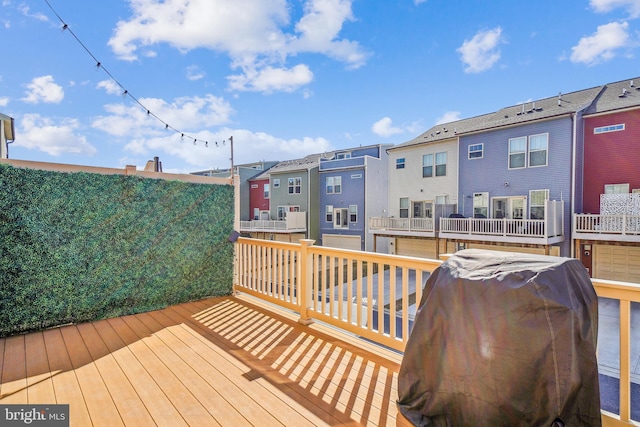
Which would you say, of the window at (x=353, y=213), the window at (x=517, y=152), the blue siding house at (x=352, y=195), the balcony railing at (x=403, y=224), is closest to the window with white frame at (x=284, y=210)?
the blue siding house at (x=352, y=195)

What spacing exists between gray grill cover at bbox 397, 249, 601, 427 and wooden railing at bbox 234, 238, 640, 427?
0.42 metres

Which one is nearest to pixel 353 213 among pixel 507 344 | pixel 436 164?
pixel 436 164

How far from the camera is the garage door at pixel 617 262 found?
32.9 ft

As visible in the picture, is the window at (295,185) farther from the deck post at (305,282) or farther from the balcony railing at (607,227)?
the deck post at (305,282)

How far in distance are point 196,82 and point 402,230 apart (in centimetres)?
1039

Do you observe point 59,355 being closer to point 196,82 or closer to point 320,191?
point 196,82

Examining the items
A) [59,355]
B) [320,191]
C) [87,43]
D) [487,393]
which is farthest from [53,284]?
[320,191]

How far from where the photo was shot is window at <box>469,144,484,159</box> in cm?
1298

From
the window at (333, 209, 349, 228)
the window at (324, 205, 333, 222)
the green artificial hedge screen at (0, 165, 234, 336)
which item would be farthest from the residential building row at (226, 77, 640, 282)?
the green artificial hedge screen at (0, 165, 234, 336)

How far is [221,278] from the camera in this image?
4.66 m

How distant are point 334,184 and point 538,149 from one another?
10.8 meters

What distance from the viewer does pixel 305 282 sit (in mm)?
3465

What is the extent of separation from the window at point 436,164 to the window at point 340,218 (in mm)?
5764

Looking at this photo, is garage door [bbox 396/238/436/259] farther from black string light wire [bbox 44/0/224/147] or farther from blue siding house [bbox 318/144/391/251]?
black string light wire [bbox 44/0/224/147]
